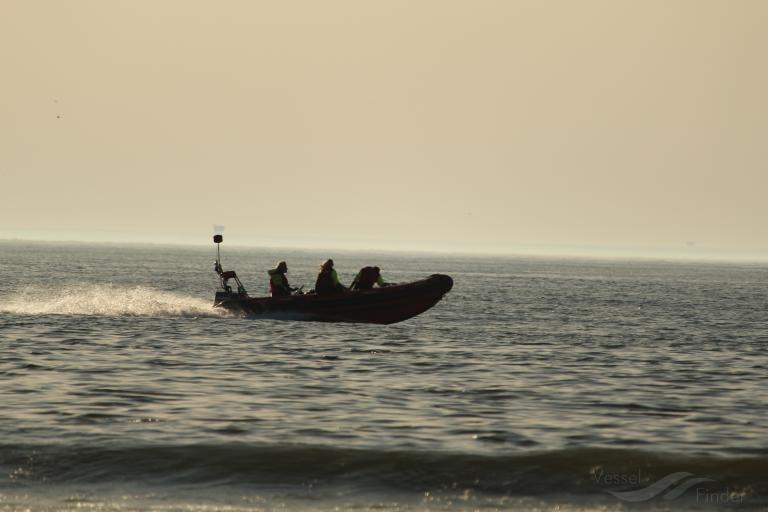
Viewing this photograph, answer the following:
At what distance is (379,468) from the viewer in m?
11.6

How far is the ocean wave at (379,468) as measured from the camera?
11094 millimetres

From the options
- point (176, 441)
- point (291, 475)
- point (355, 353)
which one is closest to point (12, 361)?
point (355, 353)

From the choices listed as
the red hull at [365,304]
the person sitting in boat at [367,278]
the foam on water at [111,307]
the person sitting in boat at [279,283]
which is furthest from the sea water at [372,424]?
the foam on water at [111,307]

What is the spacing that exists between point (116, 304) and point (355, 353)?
17417 mm

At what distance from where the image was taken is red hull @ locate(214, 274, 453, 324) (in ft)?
98.6

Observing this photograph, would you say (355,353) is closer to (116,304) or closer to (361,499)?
(361,499)

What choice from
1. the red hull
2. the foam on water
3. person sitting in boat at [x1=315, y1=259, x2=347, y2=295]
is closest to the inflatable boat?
the red hull

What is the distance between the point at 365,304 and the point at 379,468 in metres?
18.7

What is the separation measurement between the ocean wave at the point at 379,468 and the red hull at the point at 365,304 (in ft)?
58.2

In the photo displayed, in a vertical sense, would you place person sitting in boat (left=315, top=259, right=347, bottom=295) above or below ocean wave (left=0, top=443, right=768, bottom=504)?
above

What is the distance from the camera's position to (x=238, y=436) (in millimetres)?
12820

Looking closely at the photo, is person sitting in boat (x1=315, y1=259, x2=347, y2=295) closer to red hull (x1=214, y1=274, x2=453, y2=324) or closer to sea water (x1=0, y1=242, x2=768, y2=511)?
red hull (x1=214, y1=274, x2=453, y2=324)

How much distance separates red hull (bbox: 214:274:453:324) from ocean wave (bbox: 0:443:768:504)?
17739mm

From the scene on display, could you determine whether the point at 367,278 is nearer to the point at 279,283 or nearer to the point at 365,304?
the point at 365,304
